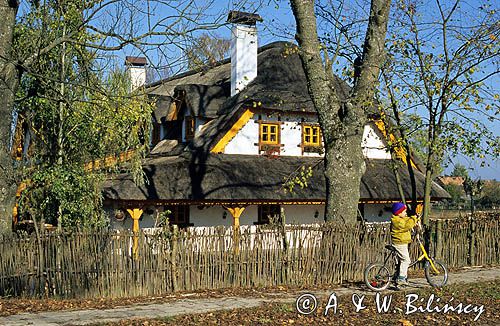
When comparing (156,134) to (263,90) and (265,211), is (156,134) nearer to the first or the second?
(263,90)

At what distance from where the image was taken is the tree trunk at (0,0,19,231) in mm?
12109

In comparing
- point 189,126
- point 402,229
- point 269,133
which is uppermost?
point 189,126

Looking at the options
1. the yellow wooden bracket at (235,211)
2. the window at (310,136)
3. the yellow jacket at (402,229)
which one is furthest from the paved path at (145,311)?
the window at (310,136)

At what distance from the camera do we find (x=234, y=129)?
24.1 meters

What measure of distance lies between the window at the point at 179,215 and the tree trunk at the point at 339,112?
10225 millimetres

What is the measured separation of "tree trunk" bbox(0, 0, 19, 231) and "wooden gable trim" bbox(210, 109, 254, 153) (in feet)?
38.8

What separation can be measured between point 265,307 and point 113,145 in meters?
8.08

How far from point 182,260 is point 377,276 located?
12.2ft

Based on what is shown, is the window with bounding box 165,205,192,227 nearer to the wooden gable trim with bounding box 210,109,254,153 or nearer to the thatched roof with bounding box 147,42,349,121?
the wooden gable trim with bounding box 210,109,254,153

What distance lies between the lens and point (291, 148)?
83.4 feet

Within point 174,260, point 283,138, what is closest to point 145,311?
point 174,260

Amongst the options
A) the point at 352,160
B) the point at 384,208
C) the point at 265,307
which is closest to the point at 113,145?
the point at 352,160

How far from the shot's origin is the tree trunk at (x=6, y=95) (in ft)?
39.7

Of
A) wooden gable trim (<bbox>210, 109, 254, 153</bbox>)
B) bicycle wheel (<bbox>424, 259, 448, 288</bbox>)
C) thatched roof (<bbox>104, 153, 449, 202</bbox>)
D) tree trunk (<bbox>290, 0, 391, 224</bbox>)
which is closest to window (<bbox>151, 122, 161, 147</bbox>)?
thatched roof (<bbox>104, 153, 449, 202</bbox>)
